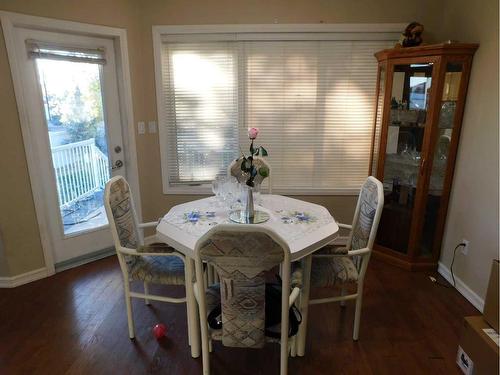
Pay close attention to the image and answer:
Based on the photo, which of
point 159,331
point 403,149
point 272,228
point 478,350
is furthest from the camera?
point 403,149

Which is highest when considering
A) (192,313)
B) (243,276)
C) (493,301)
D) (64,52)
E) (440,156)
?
(64,52)

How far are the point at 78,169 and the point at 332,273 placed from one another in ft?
7.69

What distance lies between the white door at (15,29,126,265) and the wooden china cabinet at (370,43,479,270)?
7.94 ft

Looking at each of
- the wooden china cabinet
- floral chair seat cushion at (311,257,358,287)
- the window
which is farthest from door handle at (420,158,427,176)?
floral chair seat cushion at (311,257,358,287)

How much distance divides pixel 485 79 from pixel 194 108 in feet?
7.78

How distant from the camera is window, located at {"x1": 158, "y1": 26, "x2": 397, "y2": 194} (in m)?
3.03

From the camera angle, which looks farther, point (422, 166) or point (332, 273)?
point (422, 166)

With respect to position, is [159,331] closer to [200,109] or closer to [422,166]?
[200,109]

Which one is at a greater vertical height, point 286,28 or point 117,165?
point 286,28

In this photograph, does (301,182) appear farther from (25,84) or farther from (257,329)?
(25,84)

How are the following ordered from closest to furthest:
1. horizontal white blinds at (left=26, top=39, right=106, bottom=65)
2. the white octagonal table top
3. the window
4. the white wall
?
1. the white octagonal table top
2. the white wall
3. horizontal white blinds at (left=26, top=39, right=106, bottom=65)
4. the window

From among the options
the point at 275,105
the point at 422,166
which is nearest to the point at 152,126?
the point at 275,105

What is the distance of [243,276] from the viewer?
139 centimetres

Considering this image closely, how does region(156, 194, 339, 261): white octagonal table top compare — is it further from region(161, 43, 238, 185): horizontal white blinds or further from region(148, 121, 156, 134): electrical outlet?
region(148, 121, 156, 134): electrical outlet
